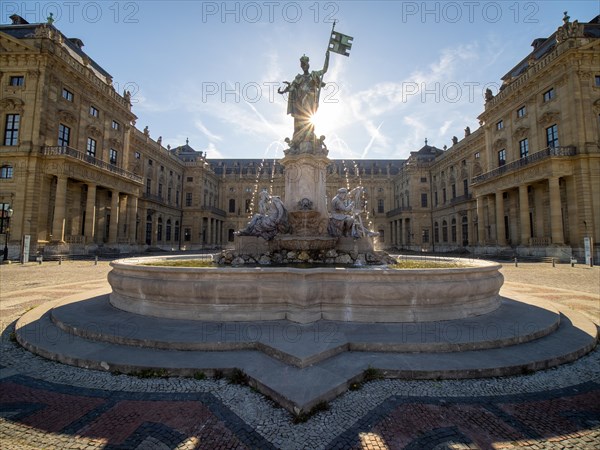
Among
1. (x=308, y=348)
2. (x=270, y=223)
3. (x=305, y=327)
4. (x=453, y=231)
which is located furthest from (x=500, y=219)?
(x=308, y=348)

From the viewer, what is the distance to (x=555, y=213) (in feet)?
81.2

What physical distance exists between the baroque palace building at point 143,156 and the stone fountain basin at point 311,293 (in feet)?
45.6

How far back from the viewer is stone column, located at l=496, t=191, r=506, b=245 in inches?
1233

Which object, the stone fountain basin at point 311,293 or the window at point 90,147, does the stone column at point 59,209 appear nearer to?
the window at point 90,147

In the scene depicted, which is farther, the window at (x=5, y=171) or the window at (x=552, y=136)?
the window at (x=552, y=136)

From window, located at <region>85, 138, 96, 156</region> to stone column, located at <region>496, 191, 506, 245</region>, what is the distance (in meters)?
45.9

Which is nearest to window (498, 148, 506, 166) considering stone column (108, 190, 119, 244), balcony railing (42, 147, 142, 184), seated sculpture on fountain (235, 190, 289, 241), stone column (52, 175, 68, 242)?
seated sculpture on fountain (235, 190, 289, 241)

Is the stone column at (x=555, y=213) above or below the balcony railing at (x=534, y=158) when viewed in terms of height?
below

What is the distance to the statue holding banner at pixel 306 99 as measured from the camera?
1026 centimetres

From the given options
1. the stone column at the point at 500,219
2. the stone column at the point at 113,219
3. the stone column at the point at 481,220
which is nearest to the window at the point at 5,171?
the stone column at the point at 113,219

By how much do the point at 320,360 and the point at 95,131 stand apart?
38255 millimetres

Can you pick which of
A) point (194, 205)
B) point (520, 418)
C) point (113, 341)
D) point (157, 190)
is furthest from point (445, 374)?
point (194, 205)

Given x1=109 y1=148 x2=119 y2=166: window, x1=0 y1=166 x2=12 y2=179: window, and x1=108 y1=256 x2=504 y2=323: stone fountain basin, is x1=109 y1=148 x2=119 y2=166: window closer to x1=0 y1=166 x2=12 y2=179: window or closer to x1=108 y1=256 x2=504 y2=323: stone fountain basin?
x1=0 y1=166 x2=12 y2=179: window

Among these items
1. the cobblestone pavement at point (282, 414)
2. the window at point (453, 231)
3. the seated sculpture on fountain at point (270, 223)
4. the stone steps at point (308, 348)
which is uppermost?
the window at point (453, 231)
